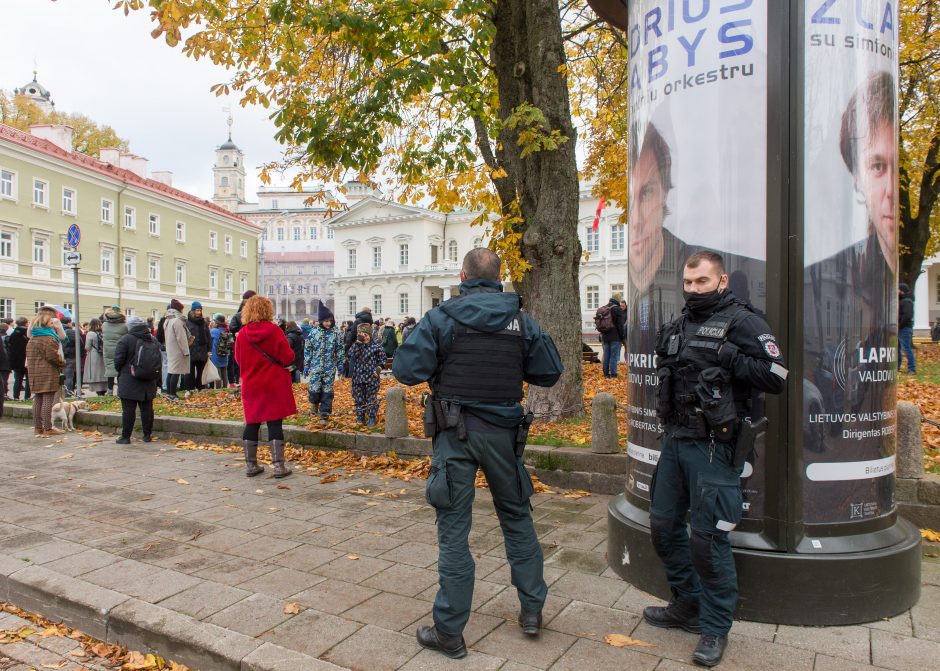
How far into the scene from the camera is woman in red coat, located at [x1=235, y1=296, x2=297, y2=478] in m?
7.53

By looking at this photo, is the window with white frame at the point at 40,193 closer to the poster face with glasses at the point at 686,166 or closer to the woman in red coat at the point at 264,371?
the woman in red coat at the point at 264,371

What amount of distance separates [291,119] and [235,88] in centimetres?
240

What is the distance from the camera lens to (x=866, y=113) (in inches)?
154

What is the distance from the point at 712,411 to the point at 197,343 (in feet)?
42.7

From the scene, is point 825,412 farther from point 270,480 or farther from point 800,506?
point 270,480

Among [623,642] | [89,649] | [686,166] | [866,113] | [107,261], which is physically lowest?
[89,649]

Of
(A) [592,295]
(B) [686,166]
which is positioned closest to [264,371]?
(B) [686,166]

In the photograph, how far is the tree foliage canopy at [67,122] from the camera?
4656cm

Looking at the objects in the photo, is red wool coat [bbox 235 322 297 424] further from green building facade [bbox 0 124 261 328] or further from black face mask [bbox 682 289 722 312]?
green building facade [bbox 0 124 261 328]

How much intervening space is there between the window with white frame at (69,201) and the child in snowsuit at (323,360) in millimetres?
39496

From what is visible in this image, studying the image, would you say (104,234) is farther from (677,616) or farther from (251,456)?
(677,616)

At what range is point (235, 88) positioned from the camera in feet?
33.9

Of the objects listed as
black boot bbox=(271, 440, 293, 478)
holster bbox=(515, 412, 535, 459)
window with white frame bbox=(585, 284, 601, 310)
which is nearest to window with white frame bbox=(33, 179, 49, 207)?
black boot bbox=(271, 440, 293, 478)

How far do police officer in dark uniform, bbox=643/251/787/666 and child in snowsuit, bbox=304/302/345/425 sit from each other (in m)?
7.02
